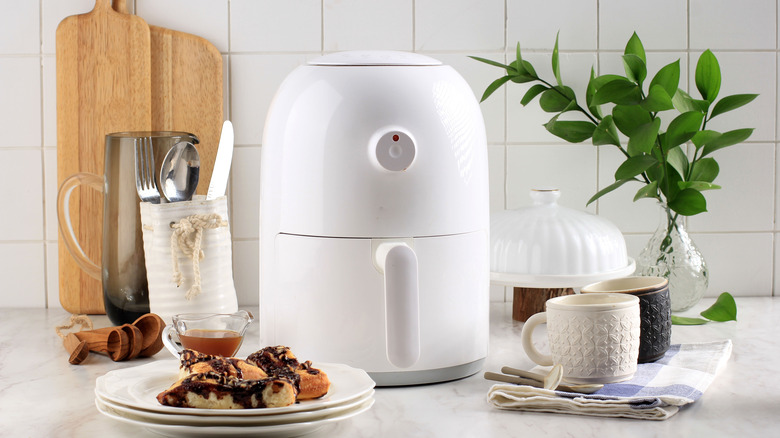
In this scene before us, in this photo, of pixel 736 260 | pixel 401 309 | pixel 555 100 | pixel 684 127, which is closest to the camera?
pixel 401 309

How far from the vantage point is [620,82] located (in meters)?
1.02

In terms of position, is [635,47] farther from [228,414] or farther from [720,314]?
[228,414]

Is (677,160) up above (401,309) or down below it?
above

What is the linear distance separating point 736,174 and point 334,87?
775mm

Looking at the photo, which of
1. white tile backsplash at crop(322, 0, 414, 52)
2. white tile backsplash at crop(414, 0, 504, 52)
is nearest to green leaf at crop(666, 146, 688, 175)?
white tile backsplash at crop(414, 0, 504, 52)

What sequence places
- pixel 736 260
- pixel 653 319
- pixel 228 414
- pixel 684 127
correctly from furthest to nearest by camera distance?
pixel 736 260 → pixel 684 127 → pixel 653 319 → pixel 228 414

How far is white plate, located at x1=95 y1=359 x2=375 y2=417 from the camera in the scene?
23.2 inches

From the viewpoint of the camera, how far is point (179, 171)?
946mm

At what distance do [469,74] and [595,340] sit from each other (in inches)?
22.6

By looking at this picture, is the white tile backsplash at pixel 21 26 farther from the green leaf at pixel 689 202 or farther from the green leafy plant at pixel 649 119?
the green leaf at pixel 689 202

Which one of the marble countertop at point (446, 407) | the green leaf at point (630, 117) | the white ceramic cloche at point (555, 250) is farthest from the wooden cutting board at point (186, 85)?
the green leaf at point (630, 117)

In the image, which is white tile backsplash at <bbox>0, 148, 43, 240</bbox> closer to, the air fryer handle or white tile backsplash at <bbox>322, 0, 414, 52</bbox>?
white tile backsplash at <bbox>322, 0, 414, 52</bbox>

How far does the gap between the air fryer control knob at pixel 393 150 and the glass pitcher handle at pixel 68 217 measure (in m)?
0.49

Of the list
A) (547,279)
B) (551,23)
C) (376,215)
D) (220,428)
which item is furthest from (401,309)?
(551,23)
